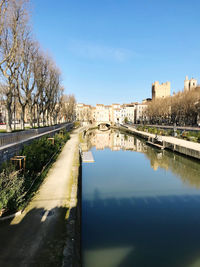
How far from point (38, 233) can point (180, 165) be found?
1872cm

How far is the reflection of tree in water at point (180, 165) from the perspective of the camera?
16.3 m

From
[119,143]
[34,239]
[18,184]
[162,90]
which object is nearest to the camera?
[34,239]

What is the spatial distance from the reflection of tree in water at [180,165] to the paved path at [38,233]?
12.4m

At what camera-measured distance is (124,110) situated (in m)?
120

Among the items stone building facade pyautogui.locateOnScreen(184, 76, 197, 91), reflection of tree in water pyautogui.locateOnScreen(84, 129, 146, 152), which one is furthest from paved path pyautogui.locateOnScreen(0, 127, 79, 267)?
stone building facade pyautogui.locateOnScreen(184, 76, 197, 91)

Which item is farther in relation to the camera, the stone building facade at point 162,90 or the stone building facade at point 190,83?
the stone building facade at point 162,90

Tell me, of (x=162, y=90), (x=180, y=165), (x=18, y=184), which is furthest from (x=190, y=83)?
(x=18, y=184)

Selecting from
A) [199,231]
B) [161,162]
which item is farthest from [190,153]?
[199,231]

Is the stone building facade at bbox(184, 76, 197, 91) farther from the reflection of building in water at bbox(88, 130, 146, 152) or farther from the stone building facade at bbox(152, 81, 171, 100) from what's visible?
the reflection of building in water at bbox(88, 130, 146, 152)

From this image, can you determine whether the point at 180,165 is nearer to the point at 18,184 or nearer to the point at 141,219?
the point at 141,219

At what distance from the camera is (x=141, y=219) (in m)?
9.56

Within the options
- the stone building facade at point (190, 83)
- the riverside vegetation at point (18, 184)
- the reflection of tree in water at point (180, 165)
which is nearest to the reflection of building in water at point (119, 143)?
the reflection of tree in water at point (180, 165)

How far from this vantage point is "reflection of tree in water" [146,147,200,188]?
1634 cm

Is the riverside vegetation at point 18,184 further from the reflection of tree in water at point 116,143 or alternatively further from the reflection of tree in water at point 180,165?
the reflection of tree in water at point 116,143
